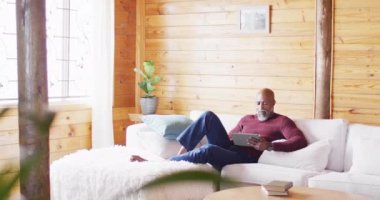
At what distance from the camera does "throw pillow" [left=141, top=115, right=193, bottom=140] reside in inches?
A: 173

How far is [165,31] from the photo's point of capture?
5504mm

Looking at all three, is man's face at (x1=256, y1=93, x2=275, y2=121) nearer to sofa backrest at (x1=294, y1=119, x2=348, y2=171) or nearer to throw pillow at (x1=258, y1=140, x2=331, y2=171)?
sofa backrest at (x1=294, y1=119, x2=348, y2=171)

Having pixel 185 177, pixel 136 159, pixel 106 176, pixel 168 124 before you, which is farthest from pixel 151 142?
pixel 185 177

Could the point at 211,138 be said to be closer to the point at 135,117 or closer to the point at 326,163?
the point at 326,163

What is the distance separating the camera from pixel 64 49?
5086mm

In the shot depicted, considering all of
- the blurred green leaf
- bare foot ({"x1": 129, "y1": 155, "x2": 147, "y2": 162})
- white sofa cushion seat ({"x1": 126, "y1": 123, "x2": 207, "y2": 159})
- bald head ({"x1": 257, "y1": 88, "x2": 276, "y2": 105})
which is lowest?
bare foot ({"x1": 129, "y1": 155, "x2": 147, "y2": 162})

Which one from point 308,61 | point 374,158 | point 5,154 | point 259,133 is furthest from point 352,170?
point 5,154

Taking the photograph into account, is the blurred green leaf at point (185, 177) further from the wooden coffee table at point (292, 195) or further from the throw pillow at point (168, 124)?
the throw pillow at point (168, 124)

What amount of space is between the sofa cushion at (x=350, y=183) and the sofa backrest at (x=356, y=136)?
0.37 meters

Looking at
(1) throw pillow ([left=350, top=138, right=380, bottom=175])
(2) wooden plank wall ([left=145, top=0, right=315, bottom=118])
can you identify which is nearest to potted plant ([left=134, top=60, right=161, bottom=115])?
(2) wooden plank wall ([left=145, top=0, right=315, bottom=118])

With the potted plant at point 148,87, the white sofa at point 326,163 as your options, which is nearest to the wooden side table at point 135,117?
the potted plant at point 148,87

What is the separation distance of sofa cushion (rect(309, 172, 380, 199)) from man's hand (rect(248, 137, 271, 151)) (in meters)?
0.51

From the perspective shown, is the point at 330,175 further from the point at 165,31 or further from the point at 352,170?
the point at 165,31

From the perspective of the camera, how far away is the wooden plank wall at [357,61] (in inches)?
170
